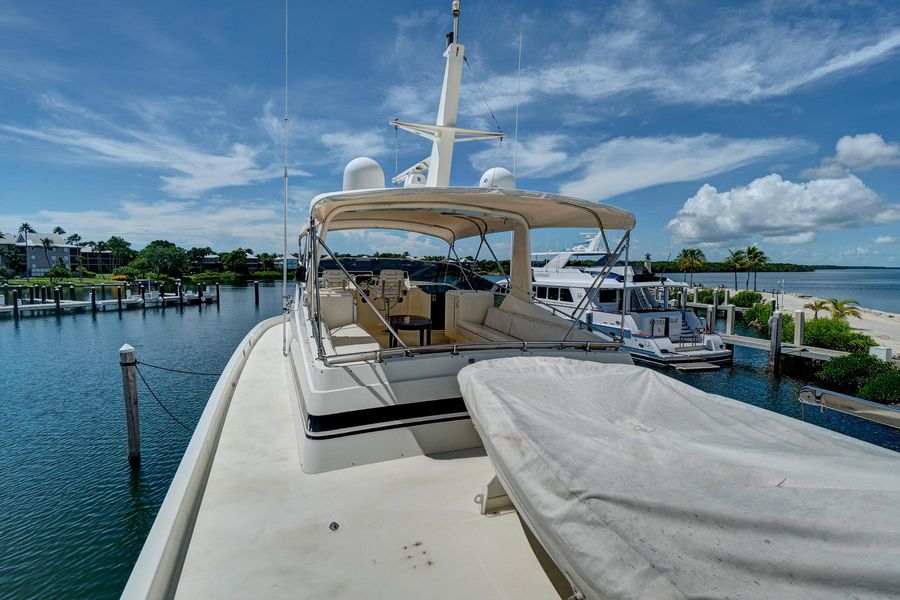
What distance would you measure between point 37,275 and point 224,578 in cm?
10552

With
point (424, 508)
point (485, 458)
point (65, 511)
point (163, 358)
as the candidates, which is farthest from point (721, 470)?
point (163, 358)

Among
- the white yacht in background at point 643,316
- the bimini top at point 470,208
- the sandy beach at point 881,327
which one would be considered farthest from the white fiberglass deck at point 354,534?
the sandy beach at point 881,327

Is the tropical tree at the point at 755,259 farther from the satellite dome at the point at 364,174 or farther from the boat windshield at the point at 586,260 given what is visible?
the satellite dome at the point at 364,174

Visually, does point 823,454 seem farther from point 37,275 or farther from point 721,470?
point 37,275

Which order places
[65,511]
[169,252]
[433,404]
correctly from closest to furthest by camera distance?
[433,404], [65,511], [169,252]

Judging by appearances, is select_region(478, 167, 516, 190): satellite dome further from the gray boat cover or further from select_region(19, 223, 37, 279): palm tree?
select_region(19, 223, 37, 279): palm tree

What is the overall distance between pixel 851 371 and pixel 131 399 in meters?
18.8

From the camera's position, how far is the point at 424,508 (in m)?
3.10

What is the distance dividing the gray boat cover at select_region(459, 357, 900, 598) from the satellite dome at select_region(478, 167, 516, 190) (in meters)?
4.31

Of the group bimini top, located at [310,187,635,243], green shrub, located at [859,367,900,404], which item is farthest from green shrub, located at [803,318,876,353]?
bimini top, located at [310,187,635,243]

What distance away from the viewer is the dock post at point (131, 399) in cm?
733

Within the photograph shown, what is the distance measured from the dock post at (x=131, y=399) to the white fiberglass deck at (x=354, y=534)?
4.74 m

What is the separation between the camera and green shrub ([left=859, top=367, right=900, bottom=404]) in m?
10.8

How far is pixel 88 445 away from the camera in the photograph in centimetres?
891
